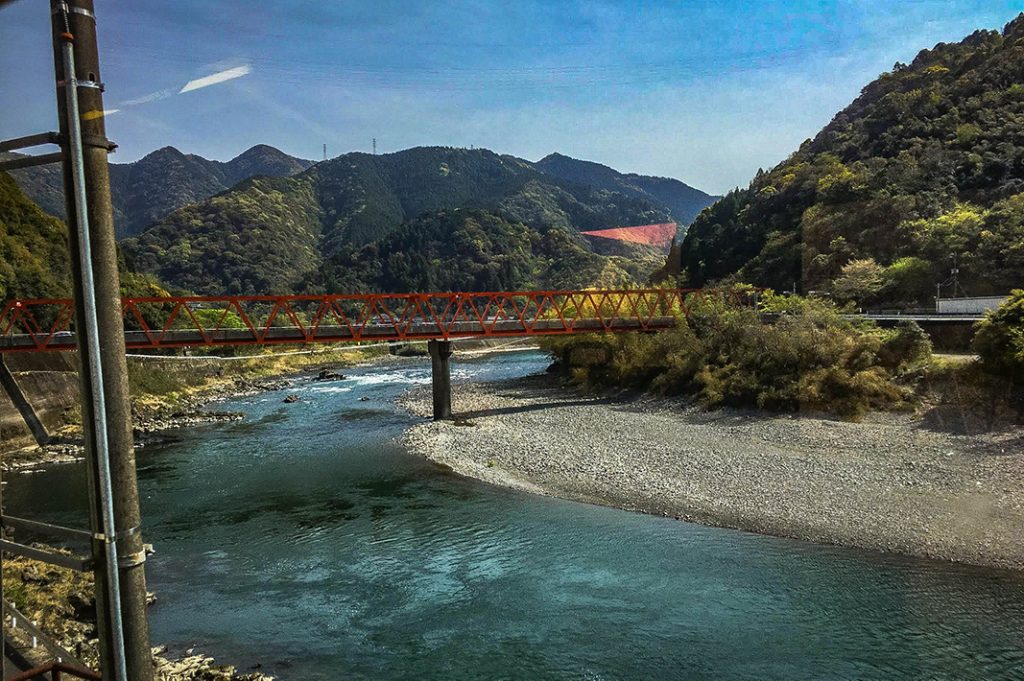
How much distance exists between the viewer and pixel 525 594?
34.7ft

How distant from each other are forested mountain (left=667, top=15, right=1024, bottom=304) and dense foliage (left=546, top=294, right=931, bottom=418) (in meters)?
10.6

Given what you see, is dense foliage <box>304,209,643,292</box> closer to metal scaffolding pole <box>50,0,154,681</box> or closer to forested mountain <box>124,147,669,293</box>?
forested mountain <box>124,147,669,293</box>

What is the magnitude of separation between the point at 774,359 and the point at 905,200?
74.6 feet

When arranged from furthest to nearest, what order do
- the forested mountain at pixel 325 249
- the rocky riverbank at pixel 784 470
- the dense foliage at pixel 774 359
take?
the forested mountain at pixel 325 249 < the dense foliage at pixel 774 359 < the rocky riverbank at pixel 784 470

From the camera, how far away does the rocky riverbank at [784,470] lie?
12.5m

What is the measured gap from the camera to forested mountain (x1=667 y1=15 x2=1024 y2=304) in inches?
1307

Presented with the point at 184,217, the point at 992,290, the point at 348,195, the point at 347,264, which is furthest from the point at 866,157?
the point at 348,195

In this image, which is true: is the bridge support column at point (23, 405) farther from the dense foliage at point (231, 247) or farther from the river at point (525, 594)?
the dense foliage at point (231, 247)

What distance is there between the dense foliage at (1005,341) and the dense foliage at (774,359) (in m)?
2.56

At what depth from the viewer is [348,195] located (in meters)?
188

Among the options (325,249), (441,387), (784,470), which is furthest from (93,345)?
(325,249)

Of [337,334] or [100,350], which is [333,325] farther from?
[100,350]

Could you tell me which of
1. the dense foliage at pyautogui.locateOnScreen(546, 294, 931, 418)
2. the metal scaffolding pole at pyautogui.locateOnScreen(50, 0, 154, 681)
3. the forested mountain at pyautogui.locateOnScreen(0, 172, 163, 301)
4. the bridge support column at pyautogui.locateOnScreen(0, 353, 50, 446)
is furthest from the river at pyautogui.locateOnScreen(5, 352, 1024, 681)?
the forested mountain at pyautogui.locateOnScreen(0, 172, 163, 301)

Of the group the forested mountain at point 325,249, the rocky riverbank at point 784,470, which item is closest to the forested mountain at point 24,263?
the rocky riverbank at point 784,470
